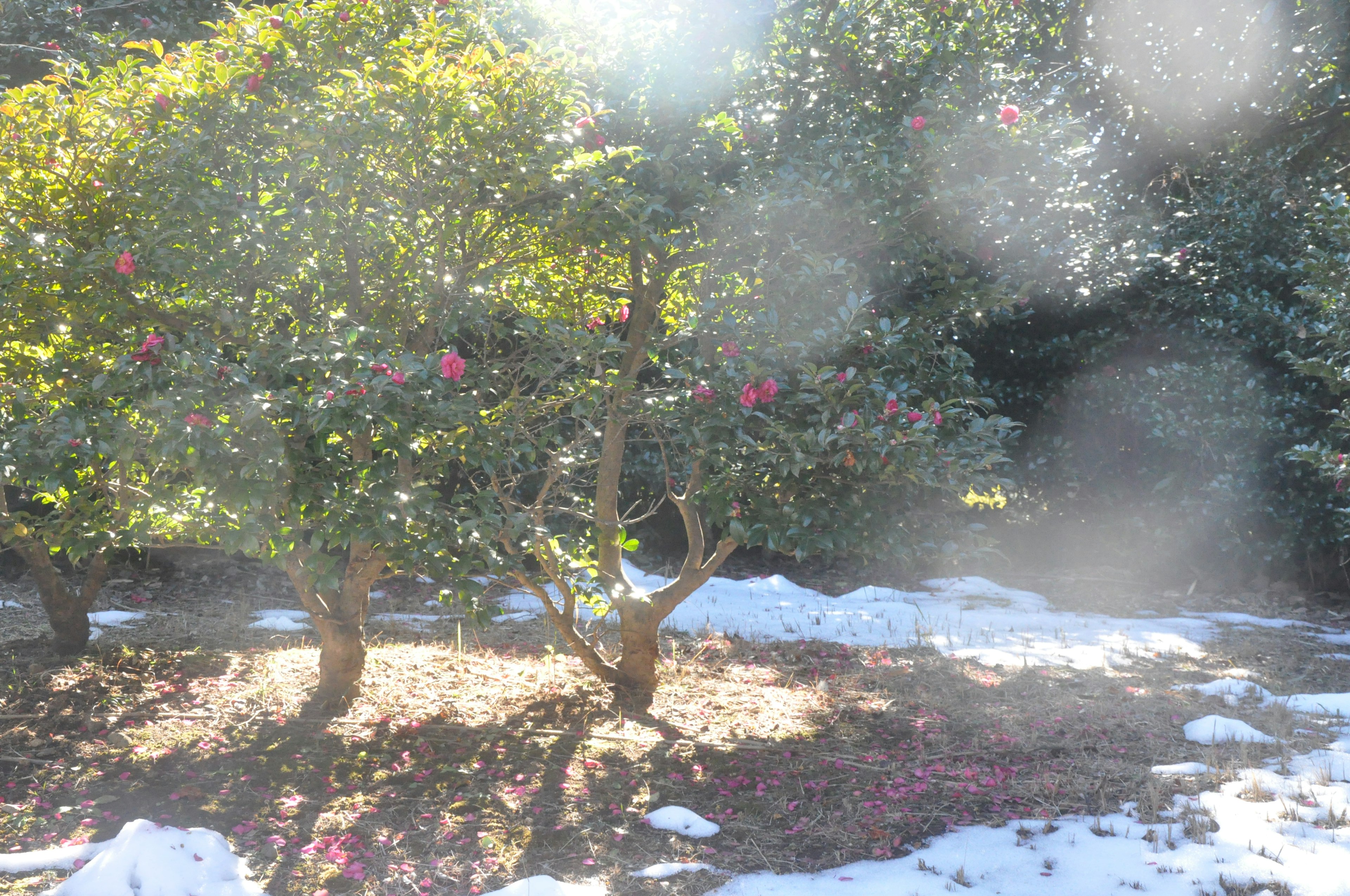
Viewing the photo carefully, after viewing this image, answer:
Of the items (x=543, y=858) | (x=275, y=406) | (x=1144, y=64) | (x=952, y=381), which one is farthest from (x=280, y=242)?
(x=1144, y=64)

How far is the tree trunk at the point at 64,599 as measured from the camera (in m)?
4.76

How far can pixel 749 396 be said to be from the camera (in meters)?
3.24

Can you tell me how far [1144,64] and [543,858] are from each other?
8719mm

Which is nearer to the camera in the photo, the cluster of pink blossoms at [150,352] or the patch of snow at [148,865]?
the patch of snow at [148,865]

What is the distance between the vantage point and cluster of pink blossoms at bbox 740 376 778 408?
3.21 m

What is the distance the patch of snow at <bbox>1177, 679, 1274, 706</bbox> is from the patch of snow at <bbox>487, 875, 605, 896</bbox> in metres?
3.90

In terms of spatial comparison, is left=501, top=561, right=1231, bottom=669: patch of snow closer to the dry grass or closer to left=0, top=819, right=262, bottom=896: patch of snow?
the dry grass

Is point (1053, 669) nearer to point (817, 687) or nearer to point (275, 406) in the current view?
point (817, 687)

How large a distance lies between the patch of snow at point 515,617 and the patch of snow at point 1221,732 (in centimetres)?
438

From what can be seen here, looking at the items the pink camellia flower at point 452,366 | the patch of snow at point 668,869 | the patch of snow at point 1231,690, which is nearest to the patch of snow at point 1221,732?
the patch of snow at point 1231,690

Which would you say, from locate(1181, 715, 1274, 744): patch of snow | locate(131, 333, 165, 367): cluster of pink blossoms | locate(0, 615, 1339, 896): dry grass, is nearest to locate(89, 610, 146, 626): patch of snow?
locate(0, 615, 1339, 896): dry grass

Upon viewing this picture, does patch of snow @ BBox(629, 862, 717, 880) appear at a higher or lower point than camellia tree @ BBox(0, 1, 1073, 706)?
lower

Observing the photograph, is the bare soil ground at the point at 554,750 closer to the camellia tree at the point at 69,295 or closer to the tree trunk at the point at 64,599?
the tree trunk at the point at 64,599

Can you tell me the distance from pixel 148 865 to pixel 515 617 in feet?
14.1
